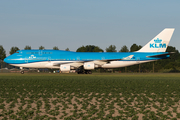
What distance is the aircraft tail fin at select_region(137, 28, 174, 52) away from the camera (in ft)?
164

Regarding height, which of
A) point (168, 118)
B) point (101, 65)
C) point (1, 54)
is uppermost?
point (1, 54)

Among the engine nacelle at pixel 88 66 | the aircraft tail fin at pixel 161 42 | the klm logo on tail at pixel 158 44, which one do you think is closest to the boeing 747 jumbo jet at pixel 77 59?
the engine nacelle at pixel 88 66

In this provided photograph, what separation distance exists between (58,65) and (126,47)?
54793 millimetres

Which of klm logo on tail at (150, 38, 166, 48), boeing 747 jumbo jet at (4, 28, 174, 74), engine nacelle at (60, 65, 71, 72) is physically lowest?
engine nacelle at (60, 65, 71, 72)

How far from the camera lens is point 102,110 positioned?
475 inches

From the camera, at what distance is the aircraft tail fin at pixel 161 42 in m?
50.0

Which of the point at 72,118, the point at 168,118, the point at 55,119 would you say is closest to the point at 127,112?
the point at 168,118

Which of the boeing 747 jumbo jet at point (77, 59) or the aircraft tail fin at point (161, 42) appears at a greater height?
the aircraft tail fin at point (161, 42)

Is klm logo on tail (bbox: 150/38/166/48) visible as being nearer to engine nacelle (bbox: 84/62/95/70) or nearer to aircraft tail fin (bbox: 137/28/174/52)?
aircraft tail fin (bbox: 137/28/174/52)

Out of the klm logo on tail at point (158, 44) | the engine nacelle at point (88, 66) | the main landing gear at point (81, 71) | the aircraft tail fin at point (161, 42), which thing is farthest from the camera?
the klm logo on tail at point (158, 44)

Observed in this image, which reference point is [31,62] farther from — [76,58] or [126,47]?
[126,47]

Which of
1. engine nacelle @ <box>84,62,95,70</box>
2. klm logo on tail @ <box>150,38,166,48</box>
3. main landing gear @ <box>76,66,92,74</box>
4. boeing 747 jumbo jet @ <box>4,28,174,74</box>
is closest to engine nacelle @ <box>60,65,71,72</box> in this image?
boeing 747 jumbo jet @ <box>4,28,174,74</box>

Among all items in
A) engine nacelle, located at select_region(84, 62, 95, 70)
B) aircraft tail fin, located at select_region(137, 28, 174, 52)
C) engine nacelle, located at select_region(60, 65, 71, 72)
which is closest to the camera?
engine nacelle, located at select_region(60, 65, 71, 72)

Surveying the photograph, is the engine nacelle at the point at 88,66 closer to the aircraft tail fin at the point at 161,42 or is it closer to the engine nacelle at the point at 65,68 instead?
the engine nacelle at the point at 65,68
